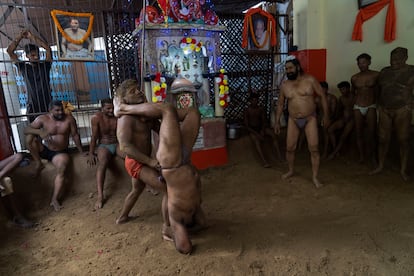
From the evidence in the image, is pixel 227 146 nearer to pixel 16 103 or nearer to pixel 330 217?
pixel 330 217

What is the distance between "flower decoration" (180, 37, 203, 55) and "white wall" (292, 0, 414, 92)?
287 centimetres

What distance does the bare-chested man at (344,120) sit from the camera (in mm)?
5566

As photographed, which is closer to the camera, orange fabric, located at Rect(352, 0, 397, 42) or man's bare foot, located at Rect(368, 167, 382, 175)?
man's bare foot, located at Rect(368, 167, 382, 175)

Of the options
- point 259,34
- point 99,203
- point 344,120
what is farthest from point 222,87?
point 99,203

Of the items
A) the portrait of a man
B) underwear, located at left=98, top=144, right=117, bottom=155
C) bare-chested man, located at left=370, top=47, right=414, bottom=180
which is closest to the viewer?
bare-chested man, located at left=370, top=47, right=414, bottom=180

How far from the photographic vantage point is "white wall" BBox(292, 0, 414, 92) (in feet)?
16.7

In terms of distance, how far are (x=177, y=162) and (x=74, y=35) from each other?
377cm

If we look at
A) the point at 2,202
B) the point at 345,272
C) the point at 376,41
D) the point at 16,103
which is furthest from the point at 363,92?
the point at 16,103

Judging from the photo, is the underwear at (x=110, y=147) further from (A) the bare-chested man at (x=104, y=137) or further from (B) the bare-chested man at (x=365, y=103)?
(B) the bare-chested man at (x=365, y=103)

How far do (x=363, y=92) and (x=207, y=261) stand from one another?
414 cm

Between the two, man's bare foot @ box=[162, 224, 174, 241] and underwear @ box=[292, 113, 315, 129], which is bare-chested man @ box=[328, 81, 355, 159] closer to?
underwear @ box=[292, 113, 315, 129]

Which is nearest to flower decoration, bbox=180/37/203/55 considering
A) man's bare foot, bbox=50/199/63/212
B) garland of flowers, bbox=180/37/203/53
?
garland of flowers, bbox=180/37/203/53

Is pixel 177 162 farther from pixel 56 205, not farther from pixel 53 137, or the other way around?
pixel 53 137

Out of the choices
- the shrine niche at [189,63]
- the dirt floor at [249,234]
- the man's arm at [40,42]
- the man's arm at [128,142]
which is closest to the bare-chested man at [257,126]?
the shrine niche at [189,63]
